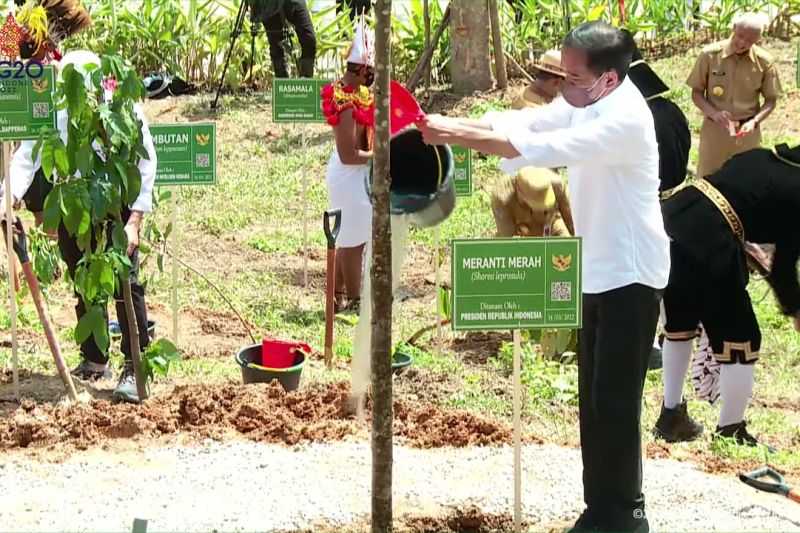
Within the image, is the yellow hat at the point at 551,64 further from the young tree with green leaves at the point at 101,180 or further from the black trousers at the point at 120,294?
the black trousers at the point at 120,294

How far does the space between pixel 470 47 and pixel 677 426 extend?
25.4ft

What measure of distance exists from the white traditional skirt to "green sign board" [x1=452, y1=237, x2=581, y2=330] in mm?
3669

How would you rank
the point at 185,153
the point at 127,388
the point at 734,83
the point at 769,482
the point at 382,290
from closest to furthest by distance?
the point at 382,290 → the point at 769,482 → the point at 127,388 → the point at 185,153 → the point at 734,83

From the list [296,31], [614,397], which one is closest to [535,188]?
[614,397]

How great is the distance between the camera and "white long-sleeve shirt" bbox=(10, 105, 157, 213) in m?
6.60

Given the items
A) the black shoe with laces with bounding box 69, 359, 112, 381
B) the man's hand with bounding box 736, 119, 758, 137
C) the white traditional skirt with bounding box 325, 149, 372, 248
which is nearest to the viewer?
the black shoe with laces with bounding box 69, 359, 112, 381

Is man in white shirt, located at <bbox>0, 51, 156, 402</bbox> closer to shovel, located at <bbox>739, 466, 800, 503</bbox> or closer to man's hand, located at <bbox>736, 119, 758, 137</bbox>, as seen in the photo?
shovel, located at <bbox>739, 466, 800, 503</bbox>

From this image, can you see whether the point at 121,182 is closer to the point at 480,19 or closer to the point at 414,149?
the point at 414,149

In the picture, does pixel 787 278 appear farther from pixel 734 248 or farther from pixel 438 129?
pixel 438 129

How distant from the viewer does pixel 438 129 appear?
4391 mm

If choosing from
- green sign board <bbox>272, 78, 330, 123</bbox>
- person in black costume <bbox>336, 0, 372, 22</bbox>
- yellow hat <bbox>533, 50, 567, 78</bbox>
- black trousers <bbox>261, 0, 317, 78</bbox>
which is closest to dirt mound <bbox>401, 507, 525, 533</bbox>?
yellow hat <bbox>533, 50, 567, 78</bbox>

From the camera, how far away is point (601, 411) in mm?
4848

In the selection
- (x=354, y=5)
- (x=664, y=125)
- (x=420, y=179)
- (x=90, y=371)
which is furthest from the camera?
(x=354, y=5)

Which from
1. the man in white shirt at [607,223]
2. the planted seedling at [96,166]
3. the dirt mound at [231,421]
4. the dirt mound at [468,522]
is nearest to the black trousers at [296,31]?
the planted seedling at [96,166]
